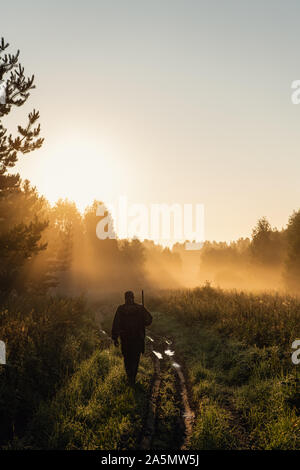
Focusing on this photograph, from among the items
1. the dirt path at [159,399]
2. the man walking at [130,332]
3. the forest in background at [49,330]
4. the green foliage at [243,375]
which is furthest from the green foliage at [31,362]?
the green foliage at [243,375]

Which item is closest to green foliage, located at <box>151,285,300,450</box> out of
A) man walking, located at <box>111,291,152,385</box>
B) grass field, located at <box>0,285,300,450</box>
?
grass field, located at <box>0,285,300,450</box>

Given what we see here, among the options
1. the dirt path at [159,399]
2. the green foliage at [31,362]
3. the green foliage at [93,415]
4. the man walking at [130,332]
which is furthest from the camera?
the man walking at [130,332]

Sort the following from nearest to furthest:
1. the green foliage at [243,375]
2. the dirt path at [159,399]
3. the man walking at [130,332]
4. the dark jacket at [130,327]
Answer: the green foliage at [243,375]
the dirt path at [159,399]
the man walking at [130,332]
the dark jacket at [130,327]

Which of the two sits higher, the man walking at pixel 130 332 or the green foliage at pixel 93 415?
the man walking at pixel 130 332

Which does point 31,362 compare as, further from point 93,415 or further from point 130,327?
point 93,415

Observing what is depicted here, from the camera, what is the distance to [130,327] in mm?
8906

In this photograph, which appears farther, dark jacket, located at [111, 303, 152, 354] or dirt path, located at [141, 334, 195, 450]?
dark jacket, located at [111, 303, 152, 354]

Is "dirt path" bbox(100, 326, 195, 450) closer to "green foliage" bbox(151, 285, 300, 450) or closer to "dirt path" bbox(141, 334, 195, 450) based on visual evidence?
"dirt path" bbox(141, 334, 195, 450)

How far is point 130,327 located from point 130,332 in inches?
5.5

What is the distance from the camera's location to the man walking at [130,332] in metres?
8.75

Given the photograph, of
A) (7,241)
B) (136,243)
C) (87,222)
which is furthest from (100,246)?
(7,241)

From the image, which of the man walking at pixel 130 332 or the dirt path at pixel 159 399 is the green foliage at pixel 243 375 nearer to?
the dirt path at pixel 159 399

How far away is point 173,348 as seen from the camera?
15141 mm

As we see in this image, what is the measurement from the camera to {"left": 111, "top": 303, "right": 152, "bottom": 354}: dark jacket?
8891 mm
